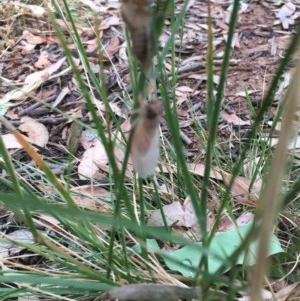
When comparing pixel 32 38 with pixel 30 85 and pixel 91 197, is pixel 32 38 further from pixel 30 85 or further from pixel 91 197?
pixel 91 197

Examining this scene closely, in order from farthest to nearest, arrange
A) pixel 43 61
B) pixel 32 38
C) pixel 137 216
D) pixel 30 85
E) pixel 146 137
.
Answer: pixel 32 38 → pixel 43 61 → pixel 30 85 → pixel 137 216 → pixel 146 137

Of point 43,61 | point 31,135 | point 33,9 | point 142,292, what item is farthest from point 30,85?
point 142,292

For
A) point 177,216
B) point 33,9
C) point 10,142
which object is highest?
point 33,9

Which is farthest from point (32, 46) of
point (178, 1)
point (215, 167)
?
point (215, 167)

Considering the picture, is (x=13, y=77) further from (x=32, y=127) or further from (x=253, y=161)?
(x=253, y=161)

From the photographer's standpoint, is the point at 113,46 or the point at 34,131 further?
the point at 113,46

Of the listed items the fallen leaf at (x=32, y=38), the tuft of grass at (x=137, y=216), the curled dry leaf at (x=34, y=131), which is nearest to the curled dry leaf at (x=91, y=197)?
the tuft of grass at (x=137, y=216)

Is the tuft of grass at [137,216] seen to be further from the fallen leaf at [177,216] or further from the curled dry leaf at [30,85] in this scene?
the curled dry leaf at [30,85]

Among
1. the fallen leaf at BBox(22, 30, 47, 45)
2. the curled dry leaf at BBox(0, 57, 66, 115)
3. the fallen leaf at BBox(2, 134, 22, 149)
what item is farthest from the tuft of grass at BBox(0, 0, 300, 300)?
the fallen leaf at BBox(22, 30, 47, 45)
